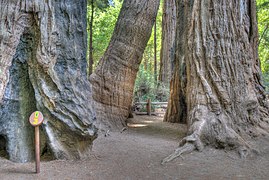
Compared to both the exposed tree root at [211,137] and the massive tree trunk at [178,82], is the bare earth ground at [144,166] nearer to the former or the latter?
the exposed tree root at [211,137]

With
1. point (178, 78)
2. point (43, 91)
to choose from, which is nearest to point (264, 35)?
point (178, 78)

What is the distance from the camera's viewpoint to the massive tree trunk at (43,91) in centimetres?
496

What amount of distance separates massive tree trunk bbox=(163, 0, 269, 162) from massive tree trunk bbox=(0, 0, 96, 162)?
255 cm

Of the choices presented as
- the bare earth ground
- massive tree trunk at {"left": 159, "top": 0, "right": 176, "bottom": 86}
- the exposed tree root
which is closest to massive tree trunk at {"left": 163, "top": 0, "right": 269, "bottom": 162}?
the exposed tree root

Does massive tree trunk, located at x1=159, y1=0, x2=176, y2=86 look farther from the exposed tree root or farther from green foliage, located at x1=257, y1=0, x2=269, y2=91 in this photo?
the exposed tree root

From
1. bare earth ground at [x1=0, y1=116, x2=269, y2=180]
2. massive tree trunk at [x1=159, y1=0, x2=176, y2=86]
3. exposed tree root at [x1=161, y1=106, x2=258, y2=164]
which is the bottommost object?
bare earth ground at [x1=0, y1=116, x2=269, y2=180]

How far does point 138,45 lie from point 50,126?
517cm

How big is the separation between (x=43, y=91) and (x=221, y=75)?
3977 millimetres

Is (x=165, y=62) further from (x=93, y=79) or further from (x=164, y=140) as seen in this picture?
(x=164, y=140)

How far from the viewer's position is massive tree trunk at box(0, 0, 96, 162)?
4.96 m

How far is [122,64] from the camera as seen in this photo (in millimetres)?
9219

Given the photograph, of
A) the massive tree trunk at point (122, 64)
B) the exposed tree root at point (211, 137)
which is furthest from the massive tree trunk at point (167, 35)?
the exposed tree root at point (211, 137)

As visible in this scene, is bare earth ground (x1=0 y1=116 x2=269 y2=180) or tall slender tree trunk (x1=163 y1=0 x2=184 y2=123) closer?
bare earth ground (x1=0 y1=116 x2=269 y2=180)

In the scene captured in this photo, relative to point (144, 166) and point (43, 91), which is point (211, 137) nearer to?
point (144, 166)
